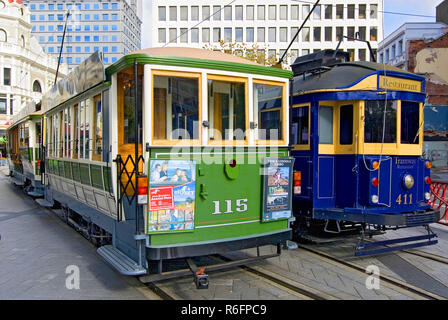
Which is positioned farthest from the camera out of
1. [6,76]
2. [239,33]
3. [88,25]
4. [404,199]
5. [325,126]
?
[88,25]

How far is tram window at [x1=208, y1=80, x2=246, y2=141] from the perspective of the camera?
5.46 metres

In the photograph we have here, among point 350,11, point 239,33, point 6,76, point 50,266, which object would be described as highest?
point 350,11

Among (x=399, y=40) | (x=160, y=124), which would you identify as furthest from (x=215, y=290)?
(x=399, y=40)

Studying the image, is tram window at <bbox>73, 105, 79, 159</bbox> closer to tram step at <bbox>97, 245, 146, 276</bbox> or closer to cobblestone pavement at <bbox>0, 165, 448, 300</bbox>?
cobblestone pavement at <bbox>0, 165, 448, 300</bbox>

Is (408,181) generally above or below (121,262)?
above

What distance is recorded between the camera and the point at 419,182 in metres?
7.48

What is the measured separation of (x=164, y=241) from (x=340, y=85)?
14.0ft

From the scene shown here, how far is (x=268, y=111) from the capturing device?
585 cm

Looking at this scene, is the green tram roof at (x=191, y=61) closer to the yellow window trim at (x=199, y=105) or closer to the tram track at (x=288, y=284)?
the yellow window trim at (x=199, y=105)

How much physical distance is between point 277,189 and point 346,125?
7.67 ft

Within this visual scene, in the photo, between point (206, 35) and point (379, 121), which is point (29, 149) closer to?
point (379, 121)

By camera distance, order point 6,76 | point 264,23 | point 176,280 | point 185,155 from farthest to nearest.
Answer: point 264,23 < point 6,76 < point 176,280 < point 185,155

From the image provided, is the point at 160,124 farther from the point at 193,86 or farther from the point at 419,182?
the point at 419,182

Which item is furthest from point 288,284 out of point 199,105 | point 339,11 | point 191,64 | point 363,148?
point 339,11
